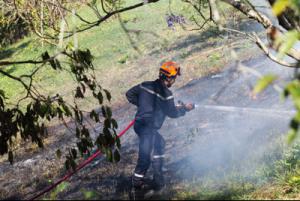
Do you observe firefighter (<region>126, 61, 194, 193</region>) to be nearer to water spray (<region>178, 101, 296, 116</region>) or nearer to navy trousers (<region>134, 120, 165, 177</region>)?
navy trousers (<region>134, 120, 165, 177</region>)

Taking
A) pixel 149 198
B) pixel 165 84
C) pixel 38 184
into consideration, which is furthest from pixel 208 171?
pixel 38 184

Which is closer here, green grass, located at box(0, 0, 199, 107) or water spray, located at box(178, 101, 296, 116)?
water spray, located at box(178, 101, 296, 116)

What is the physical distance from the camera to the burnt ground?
7.54 meters

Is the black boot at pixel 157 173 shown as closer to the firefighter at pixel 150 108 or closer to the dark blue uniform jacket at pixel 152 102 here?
the firefighter at pixel 150 108

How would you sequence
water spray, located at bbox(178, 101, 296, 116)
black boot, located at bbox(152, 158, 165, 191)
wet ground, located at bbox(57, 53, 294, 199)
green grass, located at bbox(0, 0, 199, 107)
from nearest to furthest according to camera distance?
black boot, located at bbox(152, 158, 165, 191)
wet ground, located at bbox(57, 53, 294, 199)
water spray, located at bbox(178, 101, 296, 116)
green grass, located at bbox(0, 0, 199, 107)

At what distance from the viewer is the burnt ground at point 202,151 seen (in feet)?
24.7

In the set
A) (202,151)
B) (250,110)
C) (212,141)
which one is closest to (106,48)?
(250,110)

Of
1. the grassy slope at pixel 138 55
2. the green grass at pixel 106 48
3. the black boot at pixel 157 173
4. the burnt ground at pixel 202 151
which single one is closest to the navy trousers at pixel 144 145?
the black boot at pixel 157 173

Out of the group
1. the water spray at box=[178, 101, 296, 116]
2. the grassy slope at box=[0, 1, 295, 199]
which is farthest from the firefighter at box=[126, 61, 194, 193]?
Answer: the grassy slope at box=[0, 1, 295, 199]

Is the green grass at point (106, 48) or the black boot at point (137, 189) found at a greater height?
the green grass at point (106, 48)

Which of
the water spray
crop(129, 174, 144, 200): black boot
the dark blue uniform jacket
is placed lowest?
crop(129, 174, 144, 200): black boot

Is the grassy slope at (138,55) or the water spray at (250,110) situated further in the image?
the grassy slope at (138,55)

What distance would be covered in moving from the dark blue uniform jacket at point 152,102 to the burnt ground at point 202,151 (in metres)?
0.96

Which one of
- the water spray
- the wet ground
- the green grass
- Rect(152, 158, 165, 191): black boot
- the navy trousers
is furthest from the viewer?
the green grass
